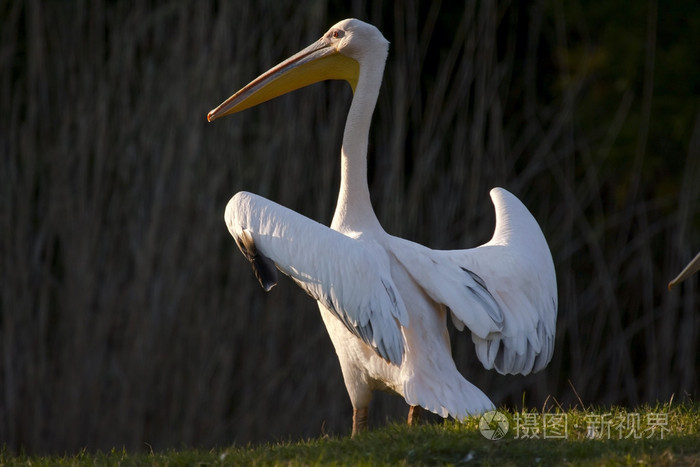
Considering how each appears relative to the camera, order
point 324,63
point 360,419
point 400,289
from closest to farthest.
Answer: point 400,289
point 360,419
point 324,63

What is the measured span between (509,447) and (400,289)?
925 millimetres

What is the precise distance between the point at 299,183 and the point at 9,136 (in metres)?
1.51

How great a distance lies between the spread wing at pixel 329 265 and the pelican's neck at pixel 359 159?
26 cm

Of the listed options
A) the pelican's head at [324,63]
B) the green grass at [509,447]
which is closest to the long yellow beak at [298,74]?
the pelican's head at [324,63]

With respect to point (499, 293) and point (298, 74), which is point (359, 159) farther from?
point (499, 293)

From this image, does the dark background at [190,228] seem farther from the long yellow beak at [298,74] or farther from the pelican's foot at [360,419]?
the pelican's foot at [360,419]

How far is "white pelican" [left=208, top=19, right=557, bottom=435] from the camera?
3.54 m

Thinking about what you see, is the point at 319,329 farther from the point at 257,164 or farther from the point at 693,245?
the point at 693,245

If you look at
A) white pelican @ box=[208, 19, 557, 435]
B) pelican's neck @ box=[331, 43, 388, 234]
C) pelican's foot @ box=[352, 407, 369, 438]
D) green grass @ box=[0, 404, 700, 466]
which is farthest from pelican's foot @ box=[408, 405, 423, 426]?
pelican's neck @ box=[331, 43, 388, 234]

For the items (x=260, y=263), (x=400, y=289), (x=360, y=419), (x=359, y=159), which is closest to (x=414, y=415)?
(x=360, y=419)

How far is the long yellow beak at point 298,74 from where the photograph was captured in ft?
14.4

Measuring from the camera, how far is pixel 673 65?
6.95 metres

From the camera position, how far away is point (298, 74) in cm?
443

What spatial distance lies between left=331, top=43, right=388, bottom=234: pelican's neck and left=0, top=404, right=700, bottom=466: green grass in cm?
97
